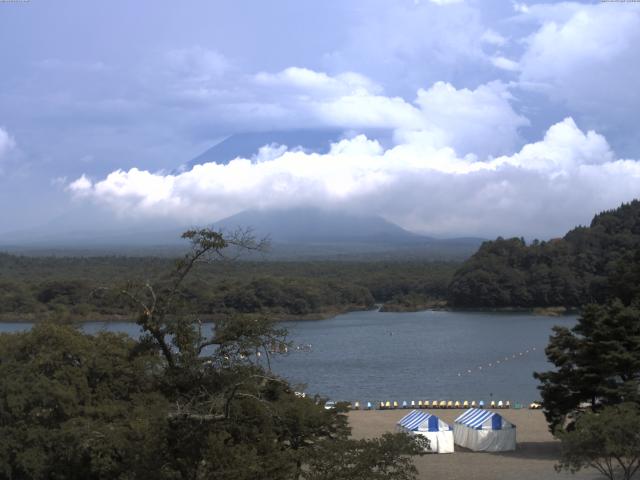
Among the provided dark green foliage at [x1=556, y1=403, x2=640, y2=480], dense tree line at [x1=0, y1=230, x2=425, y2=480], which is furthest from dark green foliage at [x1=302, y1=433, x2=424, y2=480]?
dark green foliage at [x1=556, y1=403, x2=640, y2=480]

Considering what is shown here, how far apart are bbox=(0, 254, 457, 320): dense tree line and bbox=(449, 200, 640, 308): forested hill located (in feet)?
15.9

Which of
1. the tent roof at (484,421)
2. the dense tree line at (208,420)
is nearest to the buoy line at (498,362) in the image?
the tent roof at (484,421)

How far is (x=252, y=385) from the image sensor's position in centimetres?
812

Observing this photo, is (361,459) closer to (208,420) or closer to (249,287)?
(208,420)

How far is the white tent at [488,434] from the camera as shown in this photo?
18.4 m

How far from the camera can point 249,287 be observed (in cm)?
6072

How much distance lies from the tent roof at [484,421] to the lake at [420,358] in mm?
4447

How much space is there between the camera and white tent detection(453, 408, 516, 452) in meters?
18.4

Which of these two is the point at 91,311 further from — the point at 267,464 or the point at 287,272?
the point at 267,464

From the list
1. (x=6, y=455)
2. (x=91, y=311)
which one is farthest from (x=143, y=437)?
(x=91, y=311)

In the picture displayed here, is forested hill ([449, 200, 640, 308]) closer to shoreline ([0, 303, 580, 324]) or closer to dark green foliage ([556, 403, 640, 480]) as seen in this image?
shoreline ([0, 303, 580, 324])

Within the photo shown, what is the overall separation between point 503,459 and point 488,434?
105 cm

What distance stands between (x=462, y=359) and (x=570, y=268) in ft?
117

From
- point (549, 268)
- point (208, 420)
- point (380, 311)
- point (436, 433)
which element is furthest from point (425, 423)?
point (549, 268)
